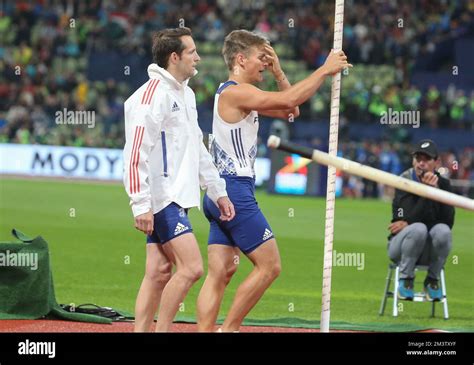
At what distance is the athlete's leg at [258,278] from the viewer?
887cm

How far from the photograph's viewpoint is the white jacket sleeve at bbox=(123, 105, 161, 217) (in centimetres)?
816

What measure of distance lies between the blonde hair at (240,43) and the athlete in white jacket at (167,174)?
51cm

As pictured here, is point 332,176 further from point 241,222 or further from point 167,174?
point 167,174

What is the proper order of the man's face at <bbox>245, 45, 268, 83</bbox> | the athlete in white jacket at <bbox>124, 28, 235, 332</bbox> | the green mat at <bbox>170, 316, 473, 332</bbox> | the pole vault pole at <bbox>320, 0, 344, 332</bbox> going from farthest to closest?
the green mat at <bbox>170, 316, 473, 332</bbox> < the man's face at <bbox>245, 45, 268, 83</bbox> < the pole vault pole at <bbox>320, 0, 344, 332</bbox> < the athlete in white jacket at <bbox>124, 28, 235, 332</bbox>

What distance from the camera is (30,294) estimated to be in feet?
36.0

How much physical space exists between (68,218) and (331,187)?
1460 centimetres

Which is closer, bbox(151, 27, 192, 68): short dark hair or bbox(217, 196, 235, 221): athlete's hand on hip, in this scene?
bbox(151, 27, 192, 68): short dark hair

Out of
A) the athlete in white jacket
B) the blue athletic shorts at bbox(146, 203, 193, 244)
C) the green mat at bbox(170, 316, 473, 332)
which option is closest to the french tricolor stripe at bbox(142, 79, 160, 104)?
the athlete in white jacket

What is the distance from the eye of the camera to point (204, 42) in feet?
133

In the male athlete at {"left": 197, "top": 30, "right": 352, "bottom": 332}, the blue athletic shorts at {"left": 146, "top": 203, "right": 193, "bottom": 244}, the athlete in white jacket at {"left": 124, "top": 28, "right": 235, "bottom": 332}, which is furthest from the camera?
the male athlete at {"left": 197, "top": 30, "right": 352, "bottom": 332}

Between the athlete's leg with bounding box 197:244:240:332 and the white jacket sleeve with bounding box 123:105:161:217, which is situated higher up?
the white jacket sleeve with bounding box 123:105:161:217

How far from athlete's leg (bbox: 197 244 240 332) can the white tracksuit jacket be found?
613 millimetres

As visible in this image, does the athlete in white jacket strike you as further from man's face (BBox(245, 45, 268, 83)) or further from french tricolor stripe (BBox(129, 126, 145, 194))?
man's face (BBox(245, 45, 268, 83))
